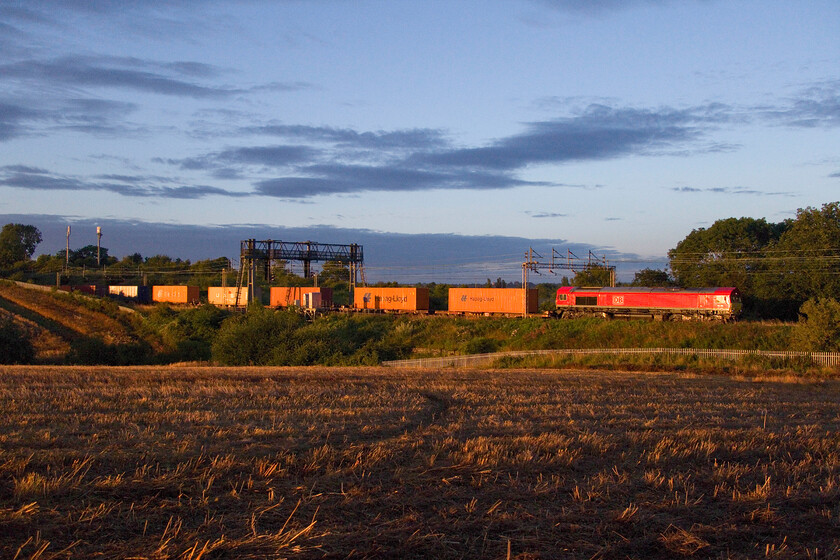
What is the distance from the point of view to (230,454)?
8.05m

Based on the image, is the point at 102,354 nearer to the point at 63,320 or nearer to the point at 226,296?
the point at 63,320

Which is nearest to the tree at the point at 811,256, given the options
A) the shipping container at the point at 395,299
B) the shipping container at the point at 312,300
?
the shipping container at the point at 395,299

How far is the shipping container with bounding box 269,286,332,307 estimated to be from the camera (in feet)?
242

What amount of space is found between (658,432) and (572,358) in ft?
95.3

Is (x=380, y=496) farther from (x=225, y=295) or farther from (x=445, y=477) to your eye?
(x=225, y=295)

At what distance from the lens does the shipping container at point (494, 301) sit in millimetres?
59844

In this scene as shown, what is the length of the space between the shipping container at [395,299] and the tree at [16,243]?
10231cm

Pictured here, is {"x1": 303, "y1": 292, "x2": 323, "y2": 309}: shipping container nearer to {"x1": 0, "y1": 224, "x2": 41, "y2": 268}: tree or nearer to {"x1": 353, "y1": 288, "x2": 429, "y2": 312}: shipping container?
{"x1": 353, "y1": 288, "x2": 429, "y2": 312}: shipping container

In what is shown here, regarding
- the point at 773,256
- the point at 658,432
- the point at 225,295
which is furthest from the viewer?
the point at 225,295

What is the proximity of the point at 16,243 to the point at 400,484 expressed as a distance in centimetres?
16644

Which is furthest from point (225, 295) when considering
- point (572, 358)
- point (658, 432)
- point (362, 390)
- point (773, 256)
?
point (658, 432)

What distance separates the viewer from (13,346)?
152ft

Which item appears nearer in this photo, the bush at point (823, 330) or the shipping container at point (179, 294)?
the bush at point (823, 330)

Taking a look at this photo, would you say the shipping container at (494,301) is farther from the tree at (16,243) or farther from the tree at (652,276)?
the tree at (16,243)
